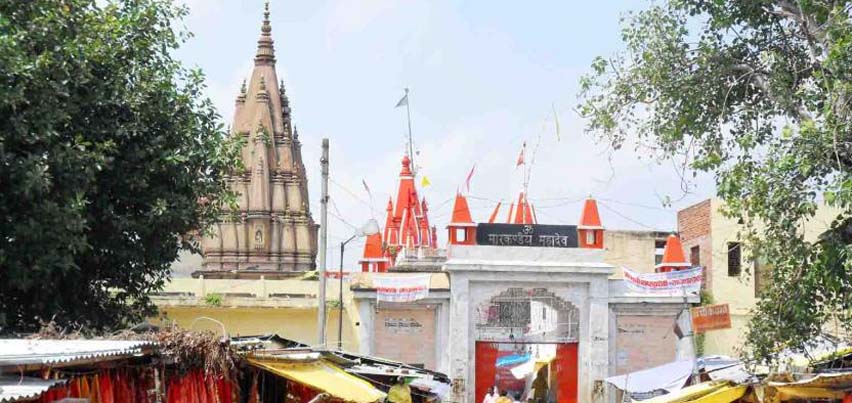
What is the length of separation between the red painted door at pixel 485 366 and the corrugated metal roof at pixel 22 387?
67.7 ft

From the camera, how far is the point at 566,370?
28.2 meters

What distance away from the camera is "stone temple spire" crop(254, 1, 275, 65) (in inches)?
1810

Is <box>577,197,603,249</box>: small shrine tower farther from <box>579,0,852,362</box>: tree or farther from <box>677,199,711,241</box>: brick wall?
<box>579,0,852,362</box>: tree

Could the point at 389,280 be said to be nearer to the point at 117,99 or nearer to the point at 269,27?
the point at 117,99

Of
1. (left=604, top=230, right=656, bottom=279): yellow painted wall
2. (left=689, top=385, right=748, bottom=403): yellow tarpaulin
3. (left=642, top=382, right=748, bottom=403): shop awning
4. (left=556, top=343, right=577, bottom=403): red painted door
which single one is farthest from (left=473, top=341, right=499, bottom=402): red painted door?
(left=689, top=385, right=748, bottom=403): yellow tarpaulin

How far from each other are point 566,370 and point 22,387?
22016 mm

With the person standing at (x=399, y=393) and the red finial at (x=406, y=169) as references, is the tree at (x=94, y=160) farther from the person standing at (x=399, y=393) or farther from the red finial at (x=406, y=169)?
the red finial at (x=406, y=169)

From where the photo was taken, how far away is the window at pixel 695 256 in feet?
106

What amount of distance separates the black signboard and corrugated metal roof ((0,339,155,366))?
773 inches

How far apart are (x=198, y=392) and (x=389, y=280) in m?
16.9

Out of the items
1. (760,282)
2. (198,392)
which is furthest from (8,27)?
(760,282)

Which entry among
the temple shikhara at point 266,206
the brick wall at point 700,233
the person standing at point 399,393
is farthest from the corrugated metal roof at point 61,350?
the temple shikhara at point 266,206

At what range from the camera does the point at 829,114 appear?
31.4 ft

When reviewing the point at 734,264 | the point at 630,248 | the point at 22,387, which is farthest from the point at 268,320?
the point at 22,387
